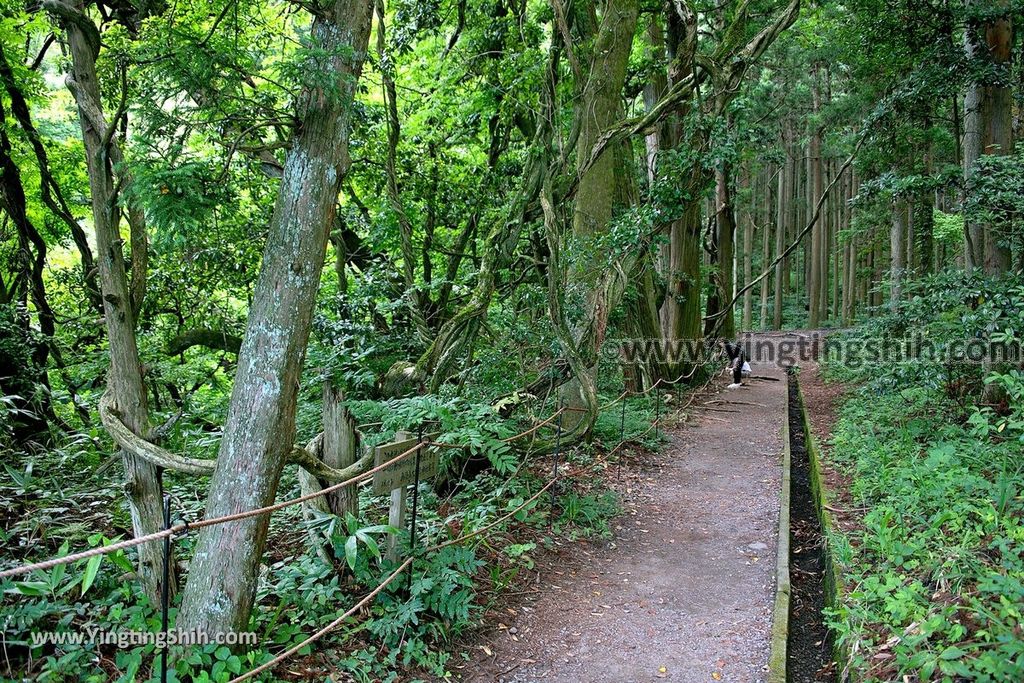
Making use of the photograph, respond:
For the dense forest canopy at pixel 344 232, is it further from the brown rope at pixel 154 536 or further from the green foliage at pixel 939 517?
the brown rope at pixel 154 536

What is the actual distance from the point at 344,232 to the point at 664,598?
718 cm

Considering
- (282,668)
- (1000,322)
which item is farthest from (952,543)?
(282,668)

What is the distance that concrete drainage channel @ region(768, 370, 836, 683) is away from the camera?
446 centimetres

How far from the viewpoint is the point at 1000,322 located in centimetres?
632

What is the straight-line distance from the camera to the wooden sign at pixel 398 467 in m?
4.50

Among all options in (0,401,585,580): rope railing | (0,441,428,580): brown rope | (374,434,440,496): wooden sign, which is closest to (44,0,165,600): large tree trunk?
(0,401,585,580): rope railing

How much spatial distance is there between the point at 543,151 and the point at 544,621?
216 inches

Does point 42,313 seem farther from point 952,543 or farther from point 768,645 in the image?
point 952,543

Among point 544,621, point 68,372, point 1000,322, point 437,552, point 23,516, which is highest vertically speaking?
point 1000,322

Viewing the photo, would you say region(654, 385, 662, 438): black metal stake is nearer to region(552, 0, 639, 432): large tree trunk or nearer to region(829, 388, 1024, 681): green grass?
region(552, 0, 639, 432): large tree trunk

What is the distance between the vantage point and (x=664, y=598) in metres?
5.44

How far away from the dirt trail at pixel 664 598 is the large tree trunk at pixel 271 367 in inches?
67.1

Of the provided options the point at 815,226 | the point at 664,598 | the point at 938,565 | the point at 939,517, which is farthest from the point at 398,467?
the point at 815,226

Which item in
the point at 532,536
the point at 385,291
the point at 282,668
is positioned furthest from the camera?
the point at 385,291
